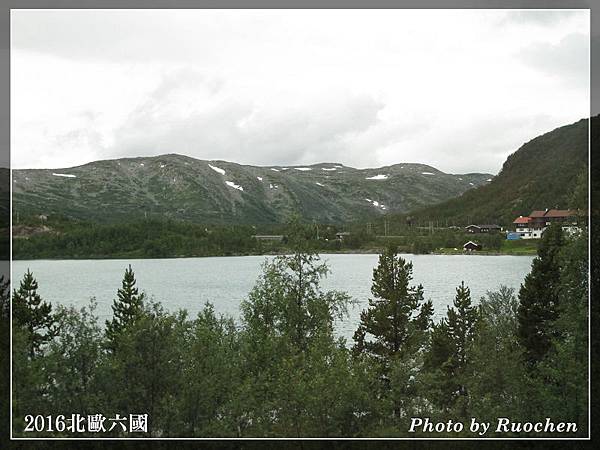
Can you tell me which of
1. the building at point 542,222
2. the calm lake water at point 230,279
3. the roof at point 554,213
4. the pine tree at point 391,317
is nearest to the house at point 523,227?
the building at point 542,222

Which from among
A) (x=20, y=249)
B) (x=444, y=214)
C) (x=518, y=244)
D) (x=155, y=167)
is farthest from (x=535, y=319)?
(x=155, y=167)

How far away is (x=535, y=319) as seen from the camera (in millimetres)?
11781

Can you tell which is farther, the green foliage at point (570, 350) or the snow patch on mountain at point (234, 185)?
the snow patch on mountain at point (234, 185)

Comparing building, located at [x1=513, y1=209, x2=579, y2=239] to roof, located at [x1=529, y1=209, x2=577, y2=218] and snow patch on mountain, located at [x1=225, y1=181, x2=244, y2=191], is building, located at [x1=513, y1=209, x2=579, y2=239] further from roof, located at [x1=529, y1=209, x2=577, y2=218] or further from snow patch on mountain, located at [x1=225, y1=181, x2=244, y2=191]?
snow patch on mountain, located at [x1=225, y1=181, x2=244, y2=191]

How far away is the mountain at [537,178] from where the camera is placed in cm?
1175

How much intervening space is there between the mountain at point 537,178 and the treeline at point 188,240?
1212mm

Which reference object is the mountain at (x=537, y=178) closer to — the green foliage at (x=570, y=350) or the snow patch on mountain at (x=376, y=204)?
the green foliage at (x=570, y=350)

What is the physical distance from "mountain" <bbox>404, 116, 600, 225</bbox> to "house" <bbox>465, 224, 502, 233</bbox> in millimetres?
218

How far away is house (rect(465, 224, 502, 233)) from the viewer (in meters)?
17.1

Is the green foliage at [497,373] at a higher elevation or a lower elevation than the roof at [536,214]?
lower

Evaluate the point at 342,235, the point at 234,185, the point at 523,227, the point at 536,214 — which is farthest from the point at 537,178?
the point at 234,185

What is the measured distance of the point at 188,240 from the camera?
3997 centimetres

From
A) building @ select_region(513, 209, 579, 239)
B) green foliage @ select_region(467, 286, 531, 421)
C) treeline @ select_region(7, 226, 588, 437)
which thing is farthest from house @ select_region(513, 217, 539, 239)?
green foliage @ select_region(467, 286, 531, 421)
